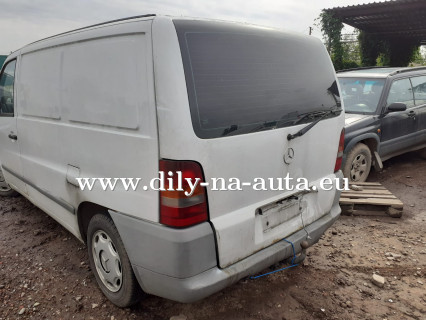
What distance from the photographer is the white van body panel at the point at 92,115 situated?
67.9 inches

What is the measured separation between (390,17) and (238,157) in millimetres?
14113

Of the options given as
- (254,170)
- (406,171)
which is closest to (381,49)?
(406,171)

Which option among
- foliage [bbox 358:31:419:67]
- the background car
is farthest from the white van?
foliage [bbox 358:31:419:67]

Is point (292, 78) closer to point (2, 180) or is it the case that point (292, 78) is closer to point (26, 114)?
point (26, 114)

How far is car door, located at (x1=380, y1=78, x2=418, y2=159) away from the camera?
4.81 metres

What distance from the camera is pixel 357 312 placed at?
228cm

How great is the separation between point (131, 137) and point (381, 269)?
7.92 ft

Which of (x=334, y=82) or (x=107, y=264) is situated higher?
(x=334, y=82)

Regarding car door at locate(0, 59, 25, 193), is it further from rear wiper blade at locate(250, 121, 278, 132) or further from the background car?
the background car

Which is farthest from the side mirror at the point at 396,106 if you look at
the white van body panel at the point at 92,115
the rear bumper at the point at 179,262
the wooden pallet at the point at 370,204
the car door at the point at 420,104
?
the white van body panel at the point at 92,115

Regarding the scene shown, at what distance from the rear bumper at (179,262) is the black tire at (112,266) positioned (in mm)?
136

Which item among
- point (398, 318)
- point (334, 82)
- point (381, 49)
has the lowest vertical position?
point (398, 318)

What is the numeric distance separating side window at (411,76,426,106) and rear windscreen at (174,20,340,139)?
3800 millimetres

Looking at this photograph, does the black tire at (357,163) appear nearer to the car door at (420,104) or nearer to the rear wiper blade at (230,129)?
the car door at (420,104)
